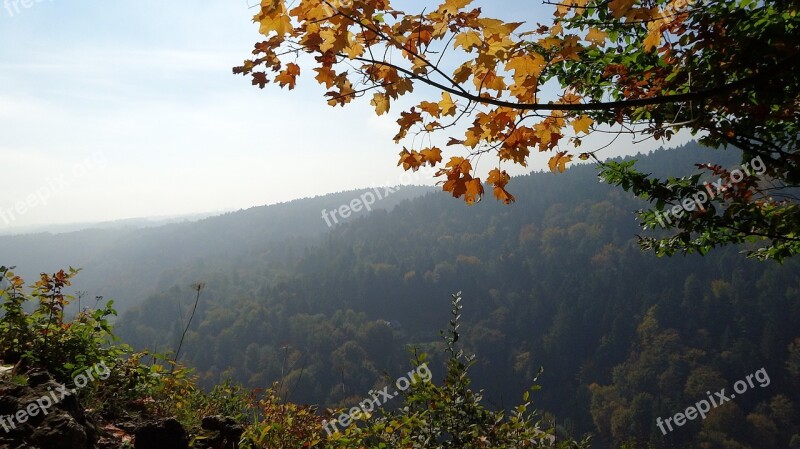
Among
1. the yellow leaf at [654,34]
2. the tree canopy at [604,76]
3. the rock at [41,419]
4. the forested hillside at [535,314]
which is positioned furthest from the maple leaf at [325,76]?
the forested hillside at [535,314]

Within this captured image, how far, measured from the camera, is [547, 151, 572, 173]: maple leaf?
2.39m

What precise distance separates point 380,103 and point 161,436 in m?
2.55

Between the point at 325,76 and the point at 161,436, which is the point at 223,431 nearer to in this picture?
the point at 161,436

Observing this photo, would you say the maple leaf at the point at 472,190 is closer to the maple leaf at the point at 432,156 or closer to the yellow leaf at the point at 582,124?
the maple leaf at the point at 432,156

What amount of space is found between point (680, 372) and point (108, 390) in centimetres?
10063

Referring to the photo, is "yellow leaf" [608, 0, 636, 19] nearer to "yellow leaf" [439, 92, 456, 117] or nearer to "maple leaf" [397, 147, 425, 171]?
"yellow leaf" [439, 92, 456, 117]

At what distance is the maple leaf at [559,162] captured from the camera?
2391 millimetres

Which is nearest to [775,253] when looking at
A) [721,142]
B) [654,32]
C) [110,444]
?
[721,142]

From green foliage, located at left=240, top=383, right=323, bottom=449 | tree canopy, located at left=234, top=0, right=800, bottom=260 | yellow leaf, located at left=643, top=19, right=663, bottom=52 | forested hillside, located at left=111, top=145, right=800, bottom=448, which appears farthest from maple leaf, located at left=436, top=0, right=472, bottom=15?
forested hillside, located at left=111, top=145, right=800, bottom=448

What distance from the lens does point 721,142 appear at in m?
3.30

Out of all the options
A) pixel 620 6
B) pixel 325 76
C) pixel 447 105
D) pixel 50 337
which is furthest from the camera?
pixel 50 337

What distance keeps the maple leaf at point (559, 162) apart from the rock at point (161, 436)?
285 cm

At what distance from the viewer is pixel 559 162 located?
2418mm

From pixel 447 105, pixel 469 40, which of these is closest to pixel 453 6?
pixel 469 40
